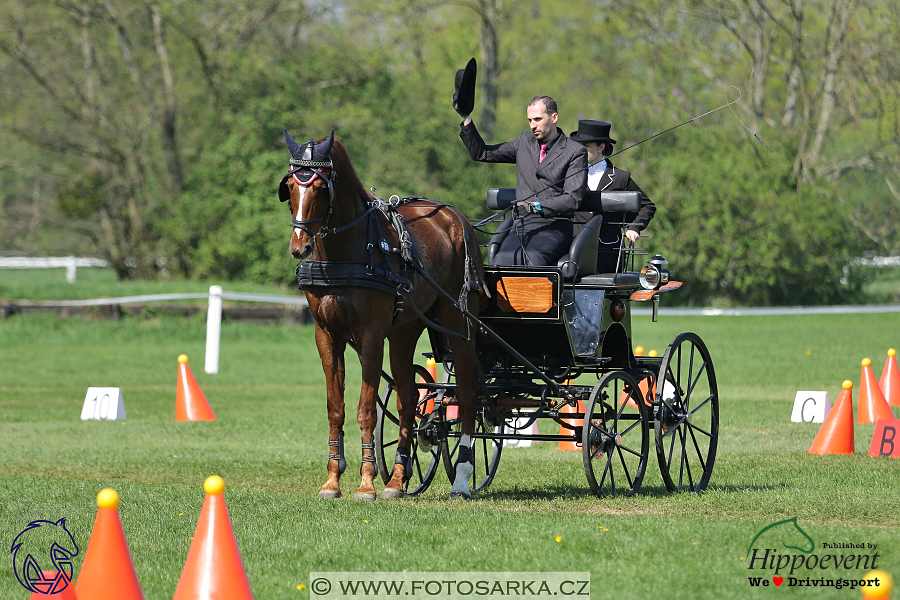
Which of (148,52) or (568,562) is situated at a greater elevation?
(148,52)

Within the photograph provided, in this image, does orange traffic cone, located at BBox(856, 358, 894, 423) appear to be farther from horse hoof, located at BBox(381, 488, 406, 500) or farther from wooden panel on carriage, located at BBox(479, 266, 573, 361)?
horse hoof, located at BBox(381, 488, 406, 500)

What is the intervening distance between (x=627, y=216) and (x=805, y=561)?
378 cm

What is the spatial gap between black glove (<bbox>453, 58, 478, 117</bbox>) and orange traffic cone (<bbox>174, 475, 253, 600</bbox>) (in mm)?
4457

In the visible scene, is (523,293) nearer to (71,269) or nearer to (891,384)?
(891,384)

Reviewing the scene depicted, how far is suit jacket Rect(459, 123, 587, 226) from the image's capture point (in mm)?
8312

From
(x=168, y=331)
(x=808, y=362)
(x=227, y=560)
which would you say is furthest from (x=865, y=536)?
(x=168, y=331)

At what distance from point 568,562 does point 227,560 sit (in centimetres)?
188

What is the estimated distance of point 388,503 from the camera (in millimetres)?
7434

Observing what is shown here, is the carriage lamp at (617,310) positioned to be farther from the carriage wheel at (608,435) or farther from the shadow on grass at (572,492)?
the shadow on grass at (572,492)

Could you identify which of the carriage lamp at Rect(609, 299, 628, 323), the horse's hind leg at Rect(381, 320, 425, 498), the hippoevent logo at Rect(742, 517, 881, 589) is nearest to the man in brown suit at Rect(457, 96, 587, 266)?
the carriage lamp at Rect(609, 299, 628, 323)

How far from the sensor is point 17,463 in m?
9.92

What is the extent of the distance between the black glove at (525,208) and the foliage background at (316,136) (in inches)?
741

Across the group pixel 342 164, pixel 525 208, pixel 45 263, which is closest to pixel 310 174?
pixel 342 164

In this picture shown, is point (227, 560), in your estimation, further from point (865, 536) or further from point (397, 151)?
point (397, 151)
